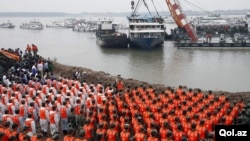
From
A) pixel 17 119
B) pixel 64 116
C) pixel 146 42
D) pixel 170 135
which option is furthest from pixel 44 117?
pixel 146 42

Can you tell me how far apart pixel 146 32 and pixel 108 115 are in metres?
24.4

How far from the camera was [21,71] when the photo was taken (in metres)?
13.3

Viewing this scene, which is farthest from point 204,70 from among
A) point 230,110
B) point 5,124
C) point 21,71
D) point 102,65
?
point 5,124

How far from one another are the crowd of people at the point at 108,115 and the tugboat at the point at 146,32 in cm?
2157

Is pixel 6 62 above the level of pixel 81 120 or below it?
above

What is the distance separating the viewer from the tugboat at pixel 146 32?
32.5 m

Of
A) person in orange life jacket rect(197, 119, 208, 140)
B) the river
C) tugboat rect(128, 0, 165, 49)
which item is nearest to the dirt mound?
the river

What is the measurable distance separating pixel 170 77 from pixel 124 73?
313cm

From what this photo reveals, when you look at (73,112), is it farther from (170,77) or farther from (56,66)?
(170,77)

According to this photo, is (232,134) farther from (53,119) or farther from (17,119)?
(17,119)

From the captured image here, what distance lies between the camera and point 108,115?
9055mm

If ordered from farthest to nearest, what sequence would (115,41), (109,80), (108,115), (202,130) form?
(115,41)
(109,80)
(108,115)
(202,130)

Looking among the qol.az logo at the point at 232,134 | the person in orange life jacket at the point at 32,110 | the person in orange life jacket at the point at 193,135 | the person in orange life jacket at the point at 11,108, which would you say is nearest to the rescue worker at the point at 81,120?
the person in orange life jacket at the point at 32,110

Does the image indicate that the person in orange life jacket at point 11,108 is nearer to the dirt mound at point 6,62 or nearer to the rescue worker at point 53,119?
the rescue worker at point 53,119
